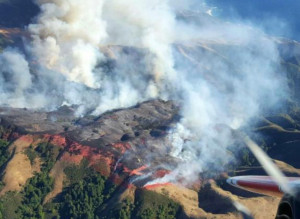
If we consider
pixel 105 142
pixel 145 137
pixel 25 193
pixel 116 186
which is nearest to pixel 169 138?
pixel 145 137

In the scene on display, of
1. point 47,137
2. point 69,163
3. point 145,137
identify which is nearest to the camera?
point 69,163

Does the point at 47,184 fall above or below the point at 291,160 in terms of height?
below

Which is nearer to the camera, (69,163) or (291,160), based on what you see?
(69,163)

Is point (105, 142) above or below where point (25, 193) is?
above

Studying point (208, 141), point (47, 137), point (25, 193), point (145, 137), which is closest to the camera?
point (25, 193)

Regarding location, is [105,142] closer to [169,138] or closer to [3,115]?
[169,138]

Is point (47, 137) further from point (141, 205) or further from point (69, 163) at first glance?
point (141, 205)

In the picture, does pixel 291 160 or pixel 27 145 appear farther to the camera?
pixel 291 160

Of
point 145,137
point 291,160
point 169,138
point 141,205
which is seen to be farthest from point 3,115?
point 291,160

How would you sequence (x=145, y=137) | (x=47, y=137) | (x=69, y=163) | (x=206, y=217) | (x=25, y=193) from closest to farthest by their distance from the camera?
(x=206, y=217), (x=25, y=193), (x=69, y=163), (x=47, y=137), (x=145, y=137)
